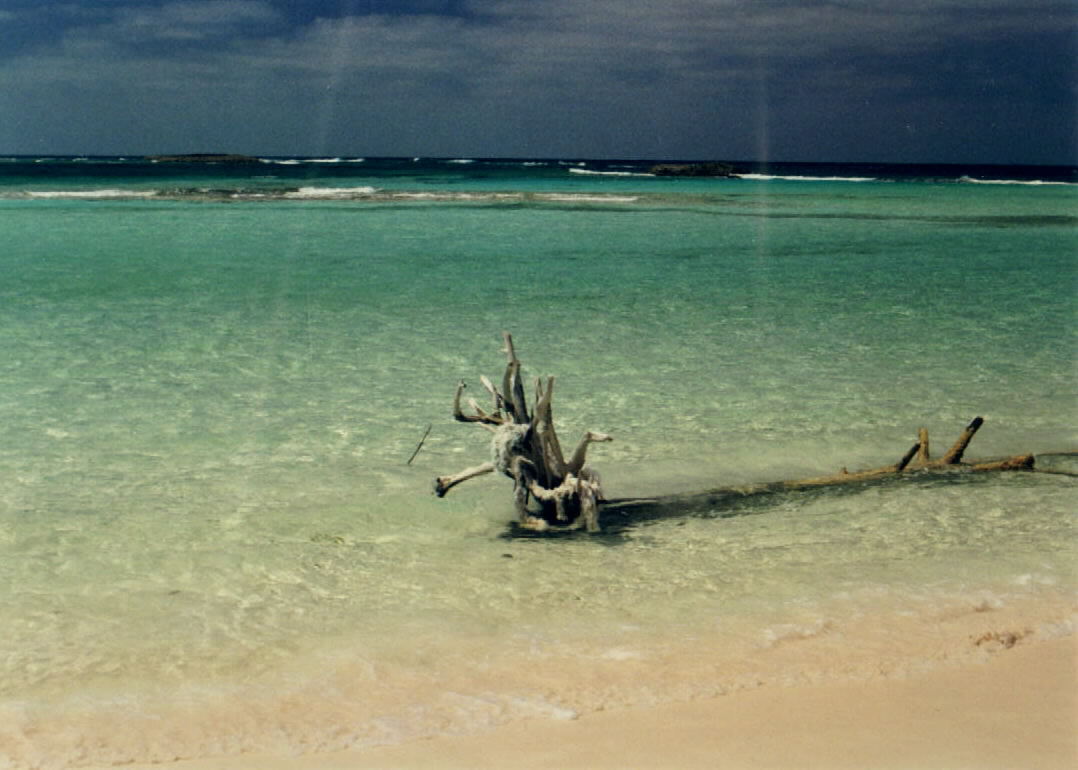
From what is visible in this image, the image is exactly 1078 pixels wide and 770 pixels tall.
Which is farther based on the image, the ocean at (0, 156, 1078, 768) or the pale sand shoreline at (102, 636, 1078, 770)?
the ocean at (0, 156, 1078, 768)

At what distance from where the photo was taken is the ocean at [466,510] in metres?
3.66

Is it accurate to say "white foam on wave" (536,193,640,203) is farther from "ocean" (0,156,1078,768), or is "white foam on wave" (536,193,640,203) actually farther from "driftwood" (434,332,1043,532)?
"driftwood" (434,332,1043,532)

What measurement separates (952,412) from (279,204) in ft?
88.5

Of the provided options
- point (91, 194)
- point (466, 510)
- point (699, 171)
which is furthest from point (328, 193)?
point (466, 510)

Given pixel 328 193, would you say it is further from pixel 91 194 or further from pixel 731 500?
pixel 731 500

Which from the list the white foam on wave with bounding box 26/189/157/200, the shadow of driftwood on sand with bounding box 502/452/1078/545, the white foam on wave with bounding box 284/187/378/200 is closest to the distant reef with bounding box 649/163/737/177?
the white foam on wave with bounding box 284/187/378/200

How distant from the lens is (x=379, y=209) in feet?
99.6

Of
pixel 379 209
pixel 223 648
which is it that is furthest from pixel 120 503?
pixel 379 209

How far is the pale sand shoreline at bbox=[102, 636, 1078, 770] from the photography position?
10.1ft

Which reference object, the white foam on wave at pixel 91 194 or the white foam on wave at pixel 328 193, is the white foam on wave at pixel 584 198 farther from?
the white foam on wave at pixel 91 194

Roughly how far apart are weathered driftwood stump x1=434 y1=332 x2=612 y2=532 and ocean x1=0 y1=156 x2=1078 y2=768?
7.2 inches

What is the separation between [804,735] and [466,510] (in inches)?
102

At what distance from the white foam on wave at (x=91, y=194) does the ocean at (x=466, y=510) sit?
79.3ft

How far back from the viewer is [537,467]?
5.18m
